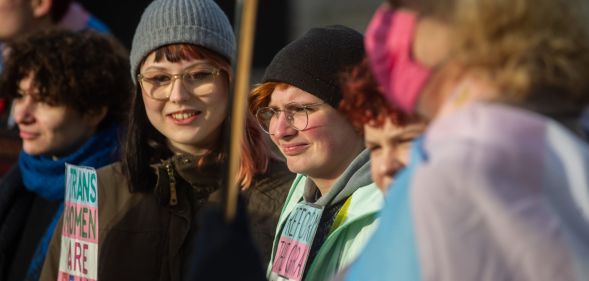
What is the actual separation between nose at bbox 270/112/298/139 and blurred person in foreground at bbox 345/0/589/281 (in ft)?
5.99

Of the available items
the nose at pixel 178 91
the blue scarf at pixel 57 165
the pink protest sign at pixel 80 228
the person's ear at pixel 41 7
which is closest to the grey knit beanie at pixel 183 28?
the nose at pixel 178 91

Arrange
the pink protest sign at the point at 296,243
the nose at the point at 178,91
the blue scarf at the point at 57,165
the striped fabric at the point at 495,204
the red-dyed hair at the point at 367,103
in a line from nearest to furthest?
the striped fabric at the point at 495,204 → the red-dyed hair at the point at 367,103 → the pink protest sign at the point at 296,243 → the nose at the point at 178,91 → the blue scarf at the point at 57,165

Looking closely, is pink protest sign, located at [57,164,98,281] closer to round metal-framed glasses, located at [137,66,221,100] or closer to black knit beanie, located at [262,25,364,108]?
round metal-framed glasses, located at [137,66,221,100]

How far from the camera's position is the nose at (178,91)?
4.34 m

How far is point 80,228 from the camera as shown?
13.9 ft

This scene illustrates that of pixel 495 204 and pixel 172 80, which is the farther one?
pixel 172 80

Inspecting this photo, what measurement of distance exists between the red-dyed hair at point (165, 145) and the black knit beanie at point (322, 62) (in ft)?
1.23

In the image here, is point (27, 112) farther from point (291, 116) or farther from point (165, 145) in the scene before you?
point (291, 116)

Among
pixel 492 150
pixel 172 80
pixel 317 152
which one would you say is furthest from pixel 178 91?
pixel 492 150

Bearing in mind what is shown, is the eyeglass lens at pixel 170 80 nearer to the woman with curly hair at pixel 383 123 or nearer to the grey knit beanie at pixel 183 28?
the grey knit beanie at pixel 183 28

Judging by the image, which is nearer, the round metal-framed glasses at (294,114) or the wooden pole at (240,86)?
the wooden pole at (240,86)

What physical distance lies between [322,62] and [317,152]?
1.00 ft

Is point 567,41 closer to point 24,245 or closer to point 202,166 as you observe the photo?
point 202,166

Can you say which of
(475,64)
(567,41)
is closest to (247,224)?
(475,64)
